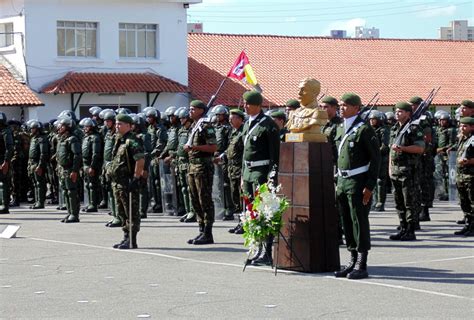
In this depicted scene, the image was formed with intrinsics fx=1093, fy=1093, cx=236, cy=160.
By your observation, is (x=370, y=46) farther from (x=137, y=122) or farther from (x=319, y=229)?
(x=319, y=229)

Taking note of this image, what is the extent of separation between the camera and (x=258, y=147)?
13969mm

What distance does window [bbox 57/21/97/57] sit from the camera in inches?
1693

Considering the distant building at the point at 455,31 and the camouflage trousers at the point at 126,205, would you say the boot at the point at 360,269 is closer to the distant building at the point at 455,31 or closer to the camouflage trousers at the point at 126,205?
the camouflage trousers at the point at 126,205

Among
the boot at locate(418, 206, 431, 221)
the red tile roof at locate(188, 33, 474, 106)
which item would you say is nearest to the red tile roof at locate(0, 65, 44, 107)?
the red tile roof at locate(188, 33, 474, 106)

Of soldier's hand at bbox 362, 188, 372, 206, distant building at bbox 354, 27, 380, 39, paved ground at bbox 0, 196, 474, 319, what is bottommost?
paved ground at bbox 0, 196, 474, 319

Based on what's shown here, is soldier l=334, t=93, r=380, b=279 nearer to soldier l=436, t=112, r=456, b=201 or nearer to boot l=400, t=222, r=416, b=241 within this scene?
boot l=400, t=222, r=416, b=241

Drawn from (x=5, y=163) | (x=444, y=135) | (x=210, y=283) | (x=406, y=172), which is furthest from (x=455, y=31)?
(x=210, y=283)

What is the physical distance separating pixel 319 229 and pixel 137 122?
29.6 feet

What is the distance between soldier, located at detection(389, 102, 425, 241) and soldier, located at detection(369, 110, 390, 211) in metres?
4.22

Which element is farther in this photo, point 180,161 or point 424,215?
point 180,161

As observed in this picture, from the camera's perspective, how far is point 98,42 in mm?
44000

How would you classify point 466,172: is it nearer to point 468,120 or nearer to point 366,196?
point 468,120

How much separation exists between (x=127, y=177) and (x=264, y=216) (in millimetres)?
3781

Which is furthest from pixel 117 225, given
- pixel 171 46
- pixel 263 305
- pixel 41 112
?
pixel 171 46
